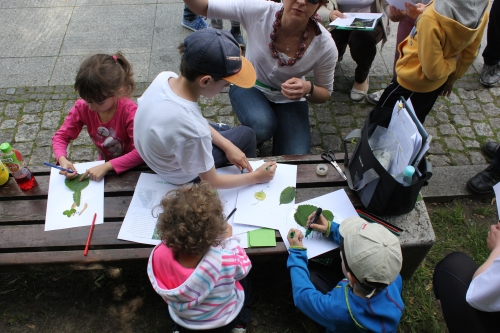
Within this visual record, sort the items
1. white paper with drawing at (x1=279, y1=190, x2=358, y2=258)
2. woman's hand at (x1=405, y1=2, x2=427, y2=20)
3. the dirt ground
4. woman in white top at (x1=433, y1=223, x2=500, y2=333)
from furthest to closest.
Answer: woman's hand at (x1=405, y1=2, x2=427, y2=20) < the dirt ground < white paper with drawing at (x1=279, y1=190, x2=358, y2=258) < woman in white top at (x1=433, y1=223, x2=500, y2=333)

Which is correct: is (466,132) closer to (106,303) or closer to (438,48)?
(438,48)

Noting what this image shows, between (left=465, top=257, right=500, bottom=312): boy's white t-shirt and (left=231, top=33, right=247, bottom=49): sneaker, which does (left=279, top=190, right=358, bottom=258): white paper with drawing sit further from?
(left=231, top=33, right=247, bottom=49): sneaker

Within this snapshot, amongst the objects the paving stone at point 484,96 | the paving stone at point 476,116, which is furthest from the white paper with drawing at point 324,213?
the paving stone at point 484,96

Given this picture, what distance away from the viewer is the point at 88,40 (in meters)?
4.52

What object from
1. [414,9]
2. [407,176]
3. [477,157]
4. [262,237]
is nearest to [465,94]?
[477,157]

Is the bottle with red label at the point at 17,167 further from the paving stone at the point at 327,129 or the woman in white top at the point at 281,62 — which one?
the paving stone at the point at 327,129

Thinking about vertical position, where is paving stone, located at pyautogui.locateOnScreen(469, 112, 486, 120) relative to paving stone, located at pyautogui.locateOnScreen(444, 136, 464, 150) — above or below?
above

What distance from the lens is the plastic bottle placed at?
187 centimetres

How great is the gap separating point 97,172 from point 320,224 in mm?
1396

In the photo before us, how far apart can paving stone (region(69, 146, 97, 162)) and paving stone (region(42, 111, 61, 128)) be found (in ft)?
1.24

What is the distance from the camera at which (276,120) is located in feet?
9.86

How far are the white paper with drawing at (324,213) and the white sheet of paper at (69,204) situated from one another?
3.60ft

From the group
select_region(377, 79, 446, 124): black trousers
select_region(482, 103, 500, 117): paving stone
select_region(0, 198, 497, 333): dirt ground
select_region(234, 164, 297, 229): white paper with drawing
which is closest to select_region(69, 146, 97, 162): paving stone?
select_region(0, 198, 497, 333): dirt ground

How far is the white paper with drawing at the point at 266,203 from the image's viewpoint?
7.18ft
